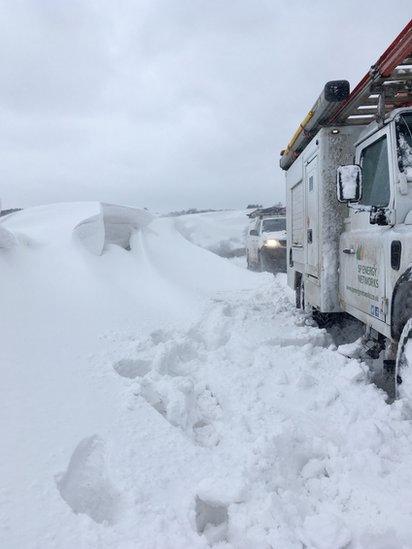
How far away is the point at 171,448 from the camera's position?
338 cm

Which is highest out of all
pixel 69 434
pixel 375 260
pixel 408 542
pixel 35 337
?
pixel 375 260

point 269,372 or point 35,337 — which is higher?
point 35,337

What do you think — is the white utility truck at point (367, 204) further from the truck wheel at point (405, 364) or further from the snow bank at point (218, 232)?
the snow bank at point (218, 232)

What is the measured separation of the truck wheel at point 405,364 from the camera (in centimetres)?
330

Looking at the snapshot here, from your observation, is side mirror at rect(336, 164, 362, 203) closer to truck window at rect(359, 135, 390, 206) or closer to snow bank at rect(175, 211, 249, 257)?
truck window at rect(359, 135, 390, 206)

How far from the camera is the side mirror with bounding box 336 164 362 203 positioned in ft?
13.5

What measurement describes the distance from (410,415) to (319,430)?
0.62m

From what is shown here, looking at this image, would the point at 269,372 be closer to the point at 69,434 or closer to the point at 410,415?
the point at 410,415

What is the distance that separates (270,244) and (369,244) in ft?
36.8

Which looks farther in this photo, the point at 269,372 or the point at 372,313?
the point at 269,372

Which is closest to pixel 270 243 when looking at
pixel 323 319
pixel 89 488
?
pixel 323 319

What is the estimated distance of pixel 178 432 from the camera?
11.8ft

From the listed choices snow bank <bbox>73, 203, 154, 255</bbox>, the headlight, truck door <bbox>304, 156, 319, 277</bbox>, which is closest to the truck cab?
truck door <bbox>304, 156, 319, 277</bbox>

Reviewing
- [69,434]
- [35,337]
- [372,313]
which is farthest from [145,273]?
[69,434]
